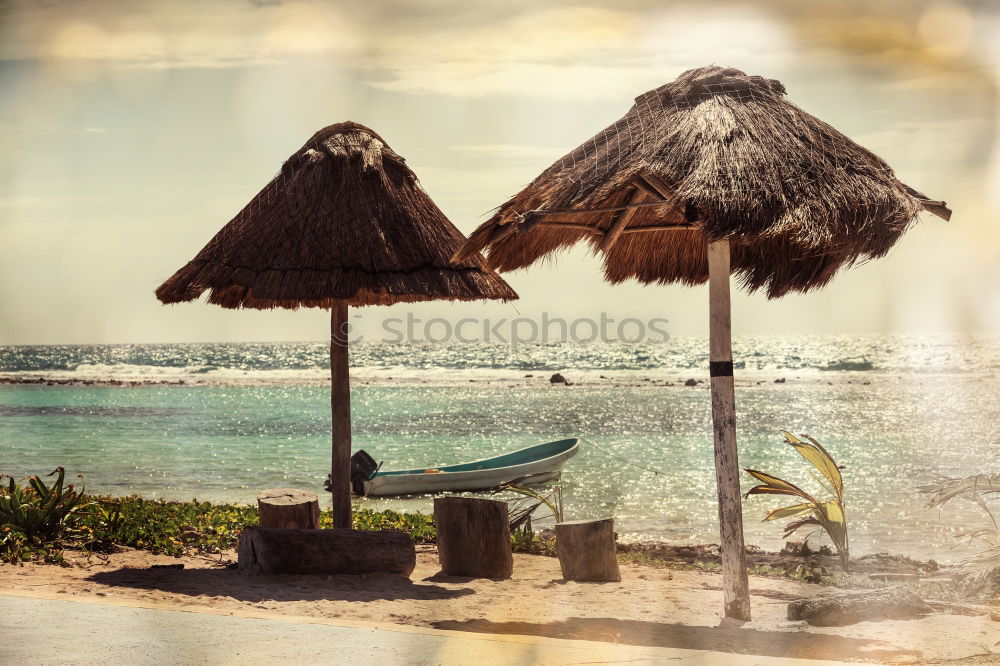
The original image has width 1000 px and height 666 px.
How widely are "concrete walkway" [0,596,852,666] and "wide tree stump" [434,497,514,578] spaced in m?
1.39

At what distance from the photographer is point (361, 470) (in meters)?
11.9

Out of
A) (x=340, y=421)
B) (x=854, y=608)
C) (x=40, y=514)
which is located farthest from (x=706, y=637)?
(x=40, y=514)

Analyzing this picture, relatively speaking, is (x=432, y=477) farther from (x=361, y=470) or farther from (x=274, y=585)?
(x=274, y=585)

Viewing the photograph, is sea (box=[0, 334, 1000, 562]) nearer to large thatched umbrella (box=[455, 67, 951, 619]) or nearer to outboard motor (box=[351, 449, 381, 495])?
outboard motor (box=[351, 449, 381, 495])

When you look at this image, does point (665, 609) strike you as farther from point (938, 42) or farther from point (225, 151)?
point (225, 151)

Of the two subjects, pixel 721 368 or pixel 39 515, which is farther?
pixel 39 515

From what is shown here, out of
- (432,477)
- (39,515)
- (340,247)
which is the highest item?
(340,247)

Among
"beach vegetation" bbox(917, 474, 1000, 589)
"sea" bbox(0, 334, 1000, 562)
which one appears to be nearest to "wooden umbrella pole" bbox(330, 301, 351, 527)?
"beach vegetation" bbox(917, 474, 1000, 589)

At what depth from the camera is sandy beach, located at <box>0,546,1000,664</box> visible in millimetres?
4246

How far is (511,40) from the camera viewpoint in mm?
5234

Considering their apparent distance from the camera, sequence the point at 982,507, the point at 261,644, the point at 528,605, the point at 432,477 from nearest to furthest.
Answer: the point at 261,644, the point at 528,605, the point at 982,507, the point at 432,477

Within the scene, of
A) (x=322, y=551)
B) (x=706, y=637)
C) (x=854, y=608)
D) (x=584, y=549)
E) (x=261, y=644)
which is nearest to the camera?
(x=261, y=644)

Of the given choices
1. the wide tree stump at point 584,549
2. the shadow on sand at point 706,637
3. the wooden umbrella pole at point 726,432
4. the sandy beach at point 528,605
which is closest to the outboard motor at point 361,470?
the sandy beach at point 528,605

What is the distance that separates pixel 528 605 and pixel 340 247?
233 cm
